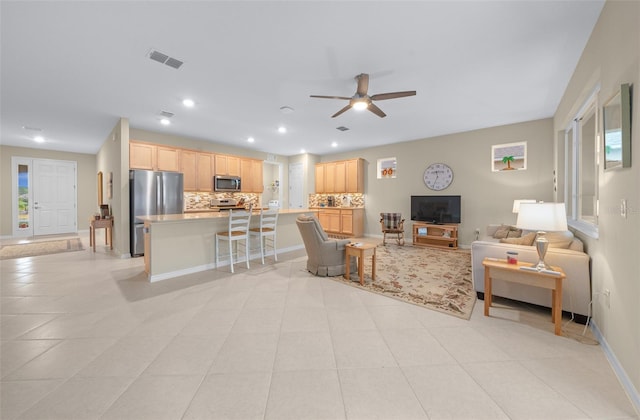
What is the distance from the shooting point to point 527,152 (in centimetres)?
523

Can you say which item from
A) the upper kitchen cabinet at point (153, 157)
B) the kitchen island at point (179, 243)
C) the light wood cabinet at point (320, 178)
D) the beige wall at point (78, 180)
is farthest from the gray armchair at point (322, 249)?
the beige wall at point (78, 180)

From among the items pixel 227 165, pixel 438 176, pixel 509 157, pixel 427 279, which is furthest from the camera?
pixel 227 165

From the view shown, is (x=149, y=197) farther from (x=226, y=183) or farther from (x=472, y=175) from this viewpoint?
(x=472, y=175)

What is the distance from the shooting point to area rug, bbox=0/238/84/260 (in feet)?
17.1

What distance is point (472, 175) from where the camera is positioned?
5.92m

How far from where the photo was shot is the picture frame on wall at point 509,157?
5.32 meters

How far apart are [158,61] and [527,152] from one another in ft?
21.6

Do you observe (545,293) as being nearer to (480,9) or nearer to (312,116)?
(480,9)

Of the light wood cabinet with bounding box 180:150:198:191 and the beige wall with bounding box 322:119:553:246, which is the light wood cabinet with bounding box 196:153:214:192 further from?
the beige wall with bounding box 322:119:553:246

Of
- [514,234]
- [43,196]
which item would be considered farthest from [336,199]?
[43,196]

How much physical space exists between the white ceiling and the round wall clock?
1487 mm

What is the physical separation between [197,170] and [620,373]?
7.26m

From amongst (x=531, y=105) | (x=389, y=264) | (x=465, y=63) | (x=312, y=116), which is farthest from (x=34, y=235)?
(x=531, y=105)

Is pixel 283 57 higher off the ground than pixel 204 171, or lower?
higher
